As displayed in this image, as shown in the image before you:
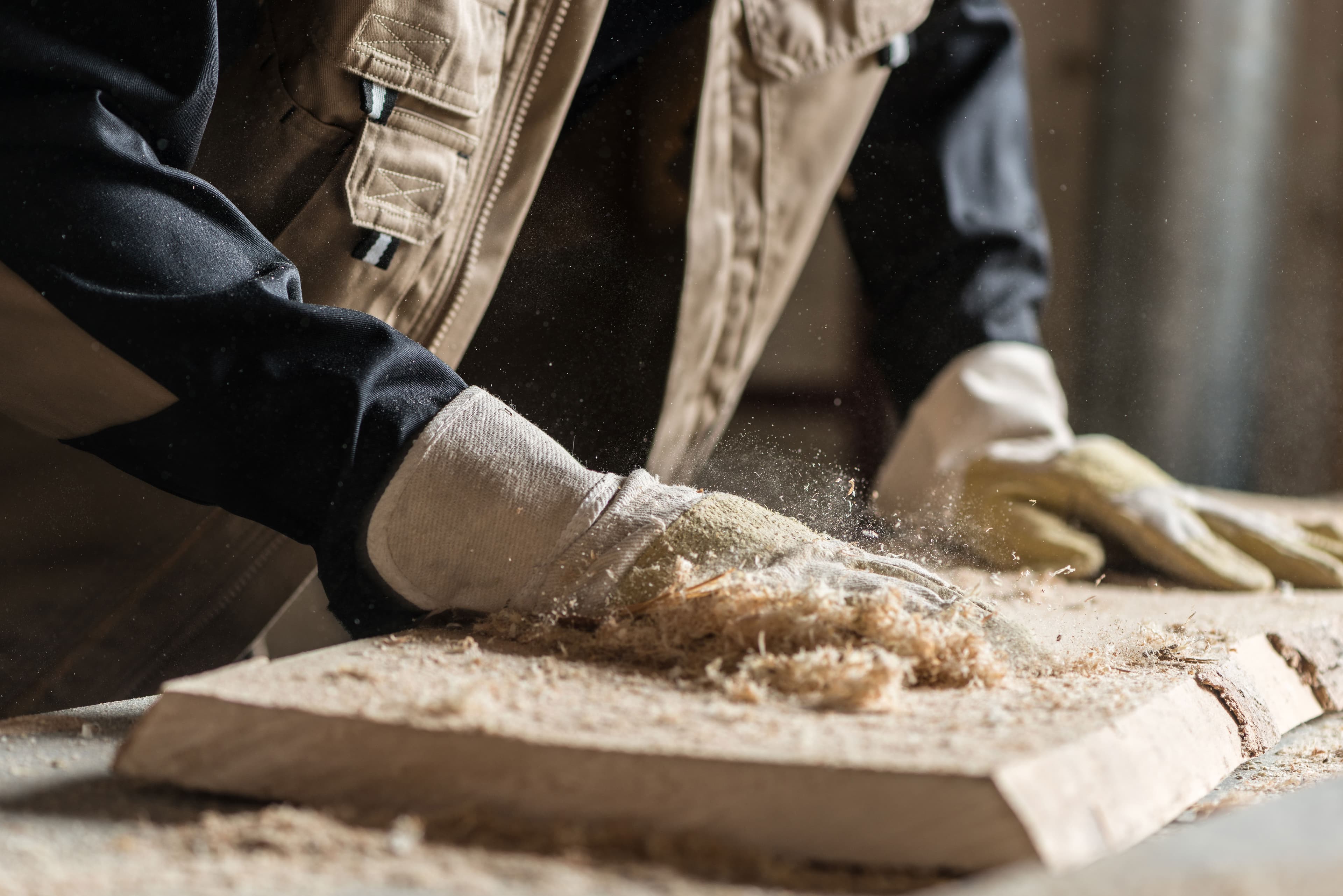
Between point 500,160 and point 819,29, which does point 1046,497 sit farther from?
point 500,160

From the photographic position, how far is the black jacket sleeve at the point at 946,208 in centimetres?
155

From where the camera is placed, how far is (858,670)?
568mm

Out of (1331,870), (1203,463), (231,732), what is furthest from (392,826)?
(1203,463)

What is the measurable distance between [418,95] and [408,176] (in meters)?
0.07

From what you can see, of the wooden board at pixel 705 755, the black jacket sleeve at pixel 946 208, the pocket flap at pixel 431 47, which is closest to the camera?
the wooden board at pixel 705 755

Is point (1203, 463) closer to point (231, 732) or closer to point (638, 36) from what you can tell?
point (638, 36)

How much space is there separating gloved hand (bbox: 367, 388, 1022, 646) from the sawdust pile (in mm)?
13

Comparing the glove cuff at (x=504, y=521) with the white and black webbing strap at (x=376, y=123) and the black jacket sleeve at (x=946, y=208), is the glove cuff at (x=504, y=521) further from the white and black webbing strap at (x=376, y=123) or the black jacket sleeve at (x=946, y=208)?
the black jacket sleeve at (x=946, y=208)

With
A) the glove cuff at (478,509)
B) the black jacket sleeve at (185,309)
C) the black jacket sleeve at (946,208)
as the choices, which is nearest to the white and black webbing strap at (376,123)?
the black jacket sleeve at (185,309)

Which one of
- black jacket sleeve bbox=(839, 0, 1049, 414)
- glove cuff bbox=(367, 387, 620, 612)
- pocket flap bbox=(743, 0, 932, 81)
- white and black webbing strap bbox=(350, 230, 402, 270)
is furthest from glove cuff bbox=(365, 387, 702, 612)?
black jacket sleeve bbox=(839, 0, 1049, 414)

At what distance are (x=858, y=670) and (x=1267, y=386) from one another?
336cm

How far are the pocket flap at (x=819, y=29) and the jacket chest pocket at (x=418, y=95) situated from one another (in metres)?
0.40

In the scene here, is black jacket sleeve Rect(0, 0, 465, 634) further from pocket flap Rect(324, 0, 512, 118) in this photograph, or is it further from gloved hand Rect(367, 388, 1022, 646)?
pocket flap Rect(324, 0, 512, 118)

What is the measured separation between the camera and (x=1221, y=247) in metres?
3.40
